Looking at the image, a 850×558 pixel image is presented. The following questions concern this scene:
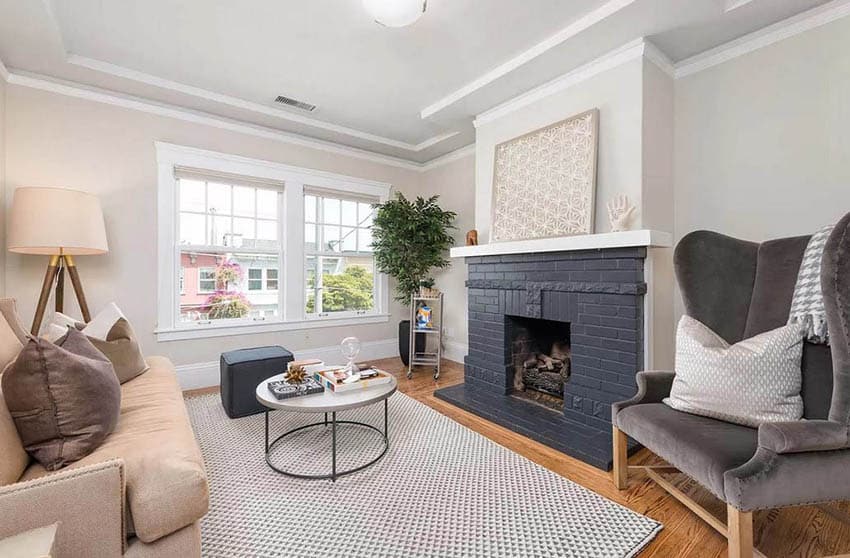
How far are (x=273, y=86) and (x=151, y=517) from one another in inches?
124

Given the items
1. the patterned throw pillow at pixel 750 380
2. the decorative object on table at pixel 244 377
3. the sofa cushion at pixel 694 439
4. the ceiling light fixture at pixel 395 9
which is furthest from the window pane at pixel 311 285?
the patterned throw pillow at pixel 750 380

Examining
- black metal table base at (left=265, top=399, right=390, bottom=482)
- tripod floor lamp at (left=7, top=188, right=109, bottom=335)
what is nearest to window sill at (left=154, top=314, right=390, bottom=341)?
tripod floor lamp at (left=7, top=188, right=109, bottom=335)

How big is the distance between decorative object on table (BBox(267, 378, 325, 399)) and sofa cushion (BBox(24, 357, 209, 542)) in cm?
47

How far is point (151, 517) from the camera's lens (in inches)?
43.4

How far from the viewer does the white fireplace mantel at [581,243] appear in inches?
89.4

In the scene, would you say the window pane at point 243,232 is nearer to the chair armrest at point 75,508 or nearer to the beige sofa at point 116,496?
the beige sofa at point 116,496

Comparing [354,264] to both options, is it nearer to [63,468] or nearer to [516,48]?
[516,48]

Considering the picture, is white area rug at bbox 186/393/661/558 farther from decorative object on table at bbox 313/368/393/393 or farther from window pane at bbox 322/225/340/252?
window pane at bbox 322/225/340/252

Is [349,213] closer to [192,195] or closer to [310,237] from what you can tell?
[310,237]

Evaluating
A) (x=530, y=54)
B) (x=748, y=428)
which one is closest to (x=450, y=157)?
(x=530, y=54)

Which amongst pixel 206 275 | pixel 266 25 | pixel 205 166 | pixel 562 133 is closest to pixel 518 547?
pixel 562 133

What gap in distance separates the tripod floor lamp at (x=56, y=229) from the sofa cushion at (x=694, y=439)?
3.58 metres

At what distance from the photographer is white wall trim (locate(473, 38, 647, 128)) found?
2.47m

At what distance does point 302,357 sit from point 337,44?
9.90 feet
